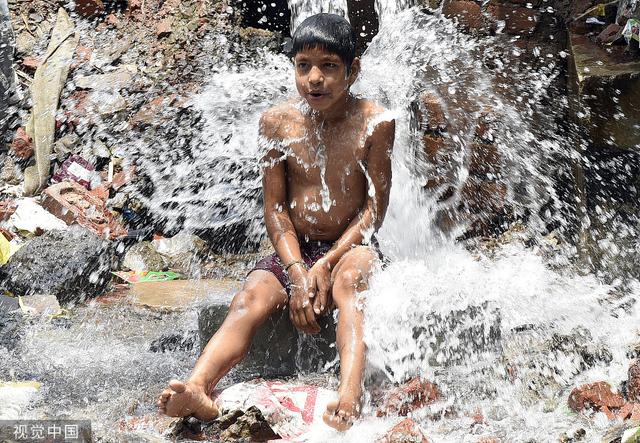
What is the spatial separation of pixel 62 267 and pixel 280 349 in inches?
78.2

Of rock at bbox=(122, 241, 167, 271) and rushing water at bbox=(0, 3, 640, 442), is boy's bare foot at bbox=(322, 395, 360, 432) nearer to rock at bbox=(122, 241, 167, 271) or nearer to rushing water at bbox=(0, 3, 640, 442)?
rushing water at bbox=(0, 3, 640, 442)

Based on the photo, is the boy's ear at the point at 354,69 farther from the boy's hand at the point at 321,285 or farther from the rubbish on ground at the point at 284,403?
the rubbish on ground at the point at 284,403

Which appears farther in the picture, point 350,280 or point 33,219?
point 33,219

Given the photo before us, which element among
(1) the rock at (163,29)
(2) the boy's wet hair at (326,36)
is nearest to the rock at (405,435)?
(2) the boy's wet hair at (326,36)

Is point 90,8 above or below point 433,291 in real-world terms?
above

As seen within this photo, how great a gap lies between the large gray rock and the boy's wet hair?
3.32 feet

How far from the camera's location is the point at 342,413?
8.97ft

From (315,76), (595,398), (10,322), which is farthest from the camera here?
(10,322)

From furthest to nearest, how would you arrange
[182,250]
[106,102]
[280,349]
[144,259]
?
[106,102] < [182,250] < [144,259] < [280,349]

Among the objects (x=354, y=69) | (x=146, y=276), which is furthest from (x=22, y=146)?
(x=354, y=69)

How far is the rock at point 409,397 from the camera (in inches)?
116

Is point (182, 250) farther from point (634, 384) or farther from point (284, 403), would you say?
point (634, 384)


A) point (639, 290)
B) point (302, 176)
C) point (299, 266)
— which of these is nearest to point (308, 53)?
point (302, 176)

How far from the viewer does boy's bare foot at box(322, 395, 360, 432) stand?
2.73m
